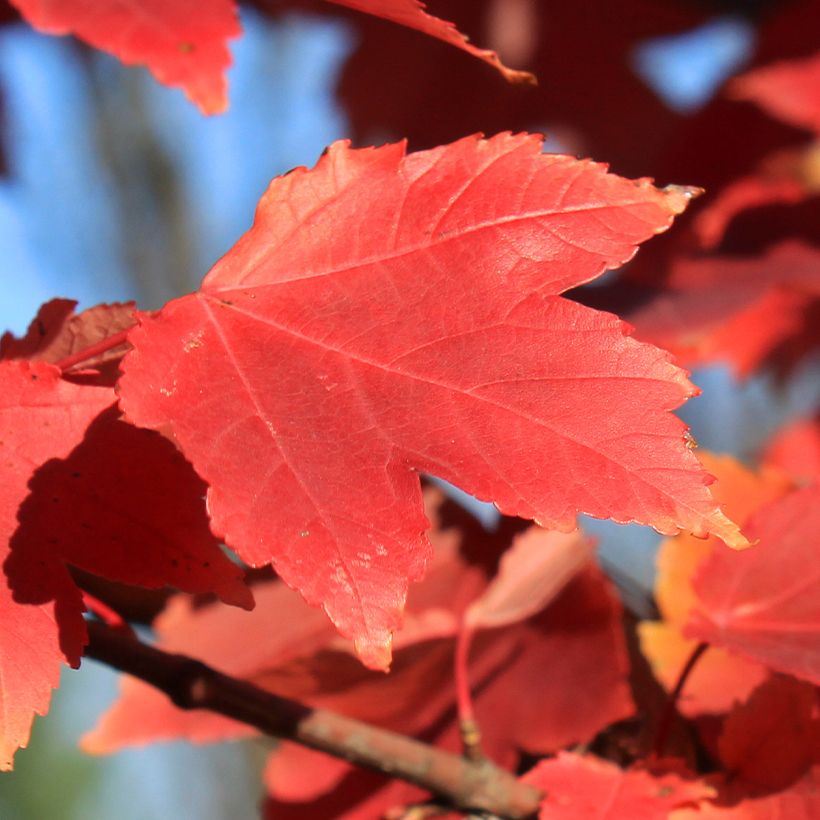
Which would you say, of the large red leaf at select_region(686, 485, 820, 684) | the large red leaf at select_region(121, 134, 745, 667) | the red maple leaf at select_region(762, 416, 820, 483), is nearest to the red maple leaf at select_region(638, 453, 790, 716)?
the large red leaf at select_region(686, 485, 820, 684)

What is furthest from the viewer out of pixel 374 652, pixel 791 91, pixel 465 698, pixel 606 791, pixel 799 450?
pixel 799 450

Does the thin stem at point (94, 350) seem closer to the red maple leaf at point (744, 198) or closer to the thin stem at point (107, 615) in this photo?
the thin stem at point (107, 615)

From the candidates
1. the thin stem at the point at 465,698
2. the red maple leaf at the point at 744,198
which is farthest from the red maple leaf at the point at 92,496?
the red maple leaf at the point at 744,198

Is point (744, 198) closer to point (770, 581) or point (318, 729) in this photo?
point (770, 581)

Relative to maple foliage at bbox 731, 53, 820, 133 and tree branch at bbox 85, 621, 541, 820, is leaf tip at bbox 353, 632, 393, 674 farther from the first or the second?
maple foliage at bbox 731, 53, 820, 133

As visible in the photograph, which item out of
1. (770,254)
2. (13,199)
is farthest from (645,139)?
(13,199)

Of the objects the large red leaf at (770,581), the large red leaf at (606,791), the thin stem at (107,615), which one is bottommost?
the large red leaf at (606,791)

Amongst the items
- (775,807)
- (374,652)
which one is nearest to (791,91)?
(775,807)

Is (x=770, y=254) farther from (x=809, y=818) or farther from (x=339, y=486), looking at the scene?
(x=339, y=486)
